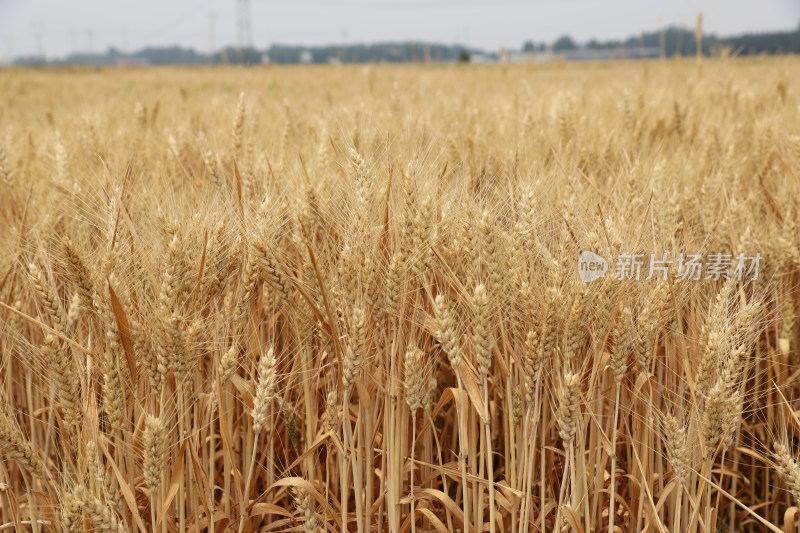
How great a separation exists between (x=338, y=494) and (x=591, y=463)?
67cm

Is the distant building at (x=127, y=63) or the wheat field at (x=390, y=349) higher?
the distant building at (x=127, y=63)

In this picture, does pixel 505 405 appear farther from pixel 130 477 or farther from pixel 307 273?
pixel 130 477

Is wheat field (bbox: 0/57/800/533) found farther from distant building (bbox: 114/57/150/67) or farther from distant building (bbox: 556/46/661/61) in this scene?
distant building (bbox: 114/57/150/67)

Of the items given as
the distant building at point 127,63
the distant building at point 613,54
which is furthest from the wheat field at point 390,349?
the distant building at point 127,63

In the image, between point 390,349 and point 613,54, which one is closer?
point 390,349

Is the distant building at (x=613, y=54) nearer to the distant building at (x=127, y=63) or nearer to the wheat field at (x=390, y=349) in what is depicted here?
the wheat field at (x=390, y=349)

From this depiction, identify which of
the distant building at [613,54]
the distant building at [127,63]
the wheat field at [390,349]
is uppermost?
the distant building at [127,63]

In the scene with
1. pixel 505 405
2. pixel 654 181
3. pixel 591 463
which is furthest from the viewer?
pixel 654 181

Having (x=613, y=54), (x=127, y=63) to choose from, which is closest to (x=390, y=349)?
(x=613, y=54)

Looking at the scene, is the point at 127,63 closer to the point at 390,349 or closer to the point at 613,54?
the point at 613,54

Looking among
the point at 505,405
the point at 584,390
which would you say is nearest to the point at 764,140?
the point at 584,390

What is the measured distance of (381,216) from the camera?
1394mm

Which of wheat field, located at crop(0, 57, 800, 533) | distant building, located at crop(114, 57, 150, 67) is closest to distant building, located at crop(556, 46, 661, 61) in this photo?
wheat field, located at crop(0, 57, 800, 533)

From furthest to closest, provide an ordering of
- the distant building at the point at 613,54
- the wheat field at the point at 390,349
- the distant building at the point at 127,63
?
1. the distant building at the point at 127,63
2. the distant building at the point at 613,54
3. the wheat field at the point at 390,349
